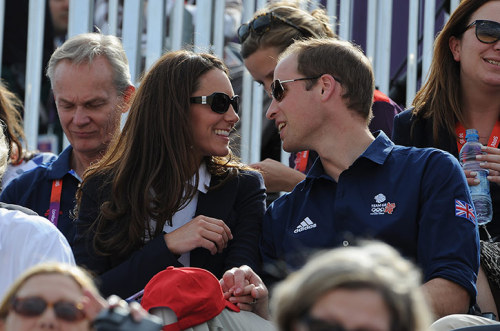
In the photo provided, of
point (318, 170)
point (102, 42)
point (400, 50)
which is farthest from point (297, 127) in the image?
point (400, 50)

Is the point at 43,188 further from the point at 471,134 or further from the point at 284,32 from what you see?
the point at 471,134

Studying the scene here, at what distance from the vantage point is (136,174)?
12.6 feet

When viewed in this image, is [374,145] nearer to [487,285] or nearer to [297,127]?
[297,127]

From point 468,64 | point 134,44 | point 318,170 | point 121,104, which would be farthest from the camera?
point 134,44

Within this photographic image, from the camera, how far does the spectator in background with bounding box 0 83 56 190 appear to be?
190 inches

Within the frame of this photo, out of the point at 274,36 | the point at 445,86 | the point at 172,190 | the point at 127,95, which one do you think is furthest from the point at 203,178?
the point at 445,86

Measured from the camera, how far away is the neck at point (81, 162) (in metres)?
4.46

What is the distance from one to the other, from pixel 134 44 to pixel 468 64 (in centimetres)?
254

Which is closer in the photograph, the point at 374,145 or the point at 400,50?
the point at 374,145

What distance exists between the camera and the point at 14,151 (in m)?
4.93

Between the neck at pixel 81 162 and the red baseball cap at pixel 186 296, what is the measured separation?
1.60 m

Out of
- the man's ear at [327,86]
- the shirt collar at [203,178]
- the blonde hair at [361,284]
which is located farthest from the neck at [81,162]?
the blonde hair at [361,284]

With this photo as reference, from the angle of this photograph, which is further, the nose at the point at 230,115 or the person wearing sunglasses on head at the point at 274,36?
the person wearing sunglasses on head at the point at 274,36

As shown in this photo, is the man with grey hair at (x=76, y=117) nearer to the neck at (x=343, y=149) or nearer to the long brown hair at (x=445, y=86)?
the neck at (x=343, y=149)
